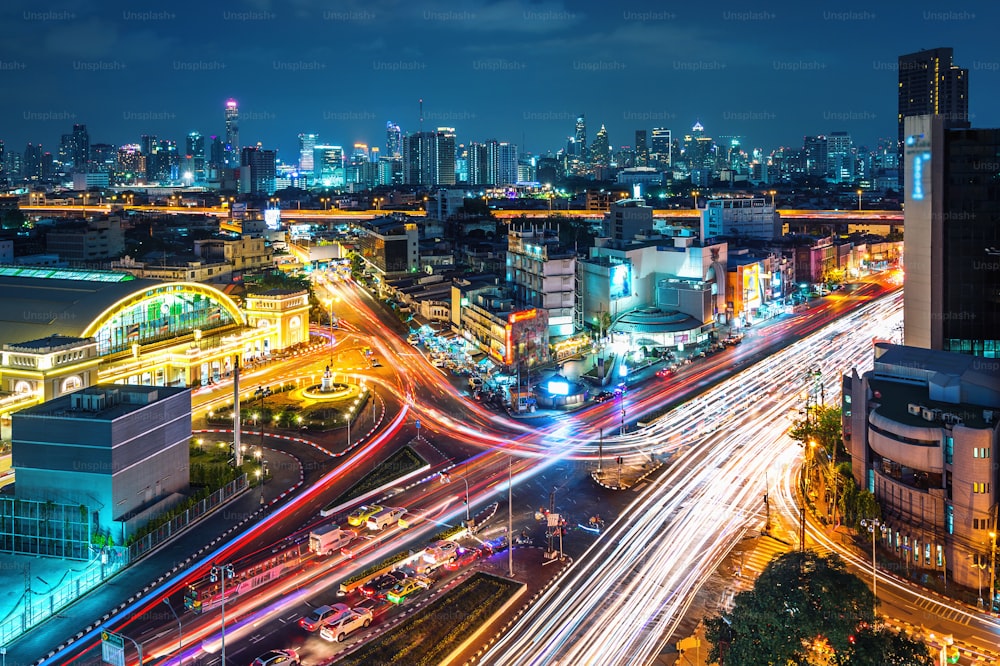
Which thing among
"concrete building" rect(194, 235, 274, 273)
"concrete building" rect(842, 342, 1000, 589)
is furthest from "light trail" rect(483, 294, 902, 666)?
"concrete building" rect(194, 235, 274, 273)

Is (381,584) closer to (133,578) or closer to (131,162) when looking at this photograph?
(133,578)

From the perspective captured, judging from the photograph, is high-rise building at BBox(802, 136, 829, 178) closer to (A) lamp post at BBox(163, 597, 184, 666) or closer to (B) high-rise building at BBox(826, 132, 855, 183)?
(B) high-rise building at BBox(826, 132, 855, 183)

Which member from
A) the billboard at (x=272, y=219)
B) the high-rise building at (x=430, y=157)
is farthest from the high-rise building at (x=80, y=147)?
the billboard at (x=272, y=219)

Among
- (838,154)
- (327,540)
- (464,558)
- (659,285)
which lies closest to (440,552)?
(464,558)

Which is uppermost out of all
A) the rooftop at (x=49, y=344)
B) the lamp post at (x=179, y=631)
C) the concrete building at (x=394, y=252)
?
the concrete building at (x=394, y=252)

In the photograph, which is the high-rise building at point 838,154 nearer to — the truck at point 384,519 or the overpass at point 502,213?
the overpass at point 502,213

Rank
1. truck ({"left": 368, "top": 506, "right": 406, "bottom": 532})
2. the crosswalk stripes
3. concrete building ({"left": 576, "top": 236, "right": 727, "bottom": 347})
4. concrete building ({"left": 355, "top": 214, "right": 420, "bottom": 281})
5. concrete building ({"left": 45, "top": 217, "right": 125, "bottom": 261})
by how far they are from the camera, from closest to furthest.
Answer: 1. the crosswalk stripes
2. truck ({"left": 368, "top": 506, "right": 406, "bottom": 532})
3. concrete building ({"left": 576, "top": 236, "right": 727, "bottom": 347})
4. concrete building ({"left": 355, "top": 214, "right": 420, "bottom": 281})
5. concrete building ({"left": 45, "top": 217, "right": 125, "bottom": 261})
